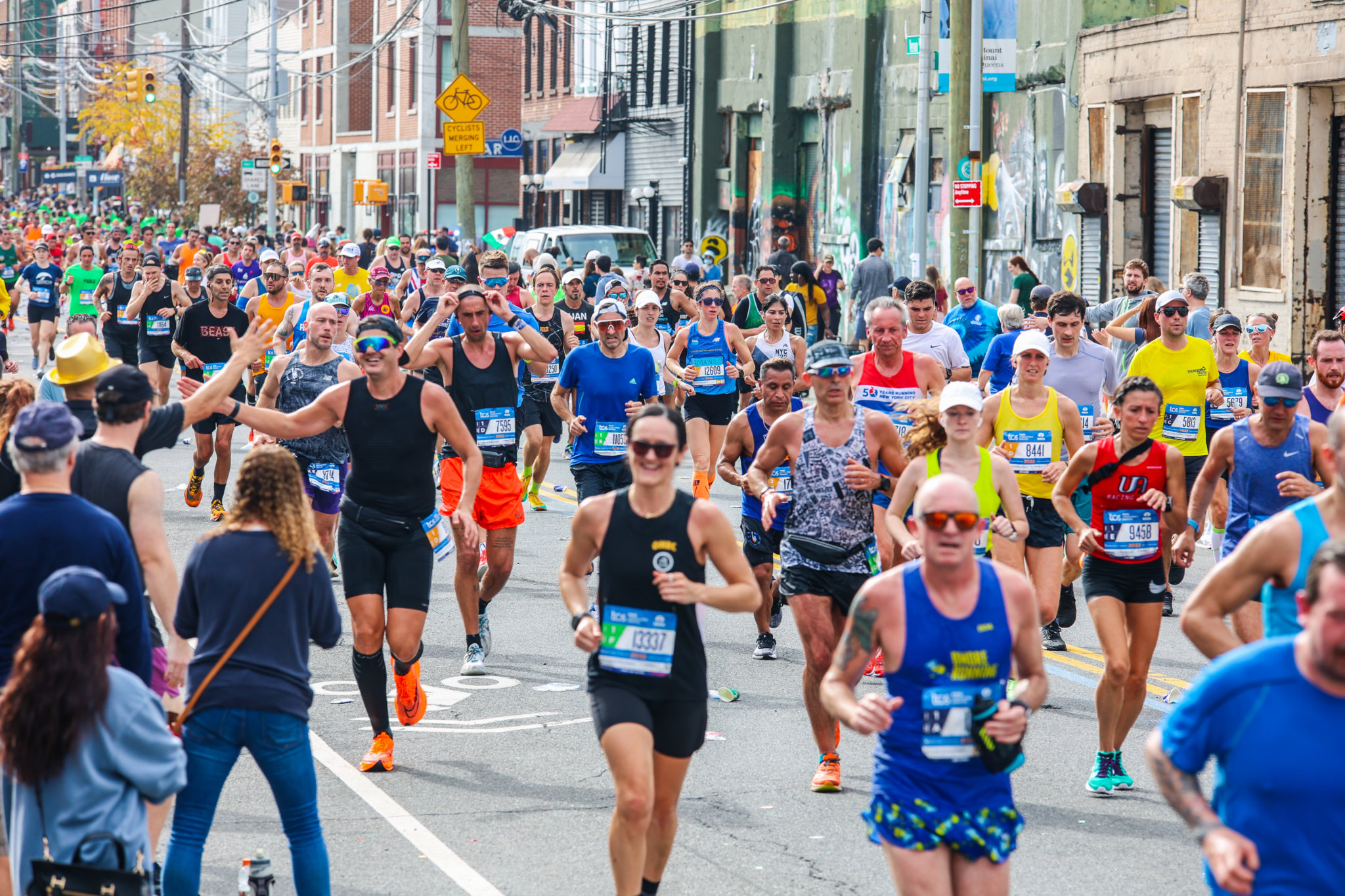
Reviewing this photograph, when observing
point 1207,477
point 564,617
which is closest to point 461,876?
point 1207,477

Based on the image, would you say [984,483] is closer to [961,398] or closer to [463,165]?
[961,398]

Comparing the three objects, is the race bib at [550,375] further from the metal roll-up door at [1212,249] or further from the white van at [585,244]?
the white van at [585,244]

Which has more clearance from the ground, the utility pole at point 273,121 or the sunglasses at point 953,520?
the utility pole at point 273,121

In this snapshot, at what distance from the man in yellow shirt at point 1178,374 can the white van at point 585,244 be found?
64.9ft

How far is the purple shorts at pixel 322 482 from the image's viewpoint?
10773 mm

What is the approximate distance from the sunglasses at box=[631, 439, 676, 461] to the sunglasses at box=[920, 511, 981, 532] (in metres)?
1.17

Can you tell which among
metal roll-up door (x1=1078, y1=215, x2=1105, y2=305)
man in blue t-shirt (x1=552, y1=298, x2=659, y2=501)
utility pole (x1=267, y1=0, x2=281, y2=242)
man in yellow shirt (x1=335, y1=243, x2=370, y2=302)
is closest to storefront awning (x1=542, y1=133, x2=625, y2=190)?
utility pole (x1=267, y1=0, x2=281, y2=242)

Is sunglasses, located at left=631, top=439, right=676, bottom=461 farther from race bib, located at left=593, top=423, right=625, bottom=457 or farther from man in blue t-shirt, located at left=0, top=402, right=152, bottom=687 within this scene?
race bib, located at left=593, top=423, right=625, bottom=457

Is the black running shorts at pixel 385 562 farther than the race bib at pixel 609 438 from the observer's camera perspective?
No

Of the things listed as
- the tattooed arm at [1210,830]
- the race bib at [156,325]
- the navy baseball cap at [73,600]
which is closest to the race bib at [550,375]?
the race bib at [156,325]

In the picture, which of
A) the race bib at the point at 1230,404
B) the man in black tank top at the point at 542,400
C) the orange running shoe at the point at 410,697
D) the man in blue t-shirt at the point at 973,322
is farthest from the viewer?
the man in blue t-shirt at the point at 973,322

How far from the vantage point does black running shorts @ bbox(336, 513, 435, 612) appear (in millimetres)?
8000

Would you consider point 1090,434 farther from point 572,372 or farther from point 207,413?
point 207,413

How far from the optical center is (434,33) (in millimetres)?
59250
